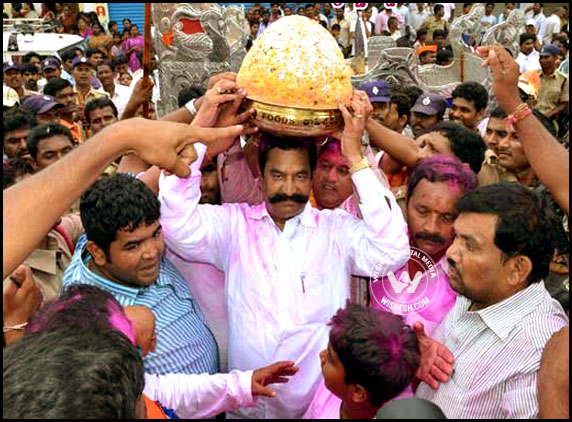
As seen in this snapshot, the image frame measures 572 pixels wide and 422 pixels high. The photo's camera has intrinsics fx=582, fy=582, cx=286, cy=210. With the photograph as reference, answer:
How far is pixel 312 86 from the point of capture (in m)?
2.13

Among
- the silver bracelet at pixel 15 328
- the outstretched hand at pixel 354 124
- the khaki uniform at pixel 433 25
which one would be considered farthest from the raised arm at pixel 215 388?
the khaki uniform at pixel 433 25

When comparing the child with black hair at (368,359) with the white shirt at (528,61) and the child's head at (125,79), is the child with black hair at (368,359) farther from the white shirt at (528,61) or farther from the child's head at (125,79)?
the white shirt at (528,61)

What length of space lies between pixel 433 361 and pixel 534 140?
845 millimetres

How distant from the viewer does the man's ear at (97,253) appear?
2234 millimetres

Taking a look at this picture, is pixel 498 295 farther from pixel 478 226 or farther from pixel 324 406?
pixel 324 406

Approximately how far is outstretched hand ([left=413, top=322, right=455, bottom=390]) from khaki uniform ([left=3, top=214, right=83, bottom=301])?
1.54m

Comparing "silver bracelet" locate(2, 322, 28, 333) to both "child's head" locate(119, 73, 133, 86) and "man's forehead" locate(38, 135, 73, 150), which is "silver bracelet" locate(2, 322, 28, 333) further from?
"child's head" locate(119, 73, 133, 86)

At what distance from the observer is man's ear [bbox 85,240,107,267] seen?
2.23 metres

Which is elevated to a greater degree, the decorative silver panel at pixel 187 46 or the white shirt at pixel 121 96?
the decorative silver panel at pixel 187 46

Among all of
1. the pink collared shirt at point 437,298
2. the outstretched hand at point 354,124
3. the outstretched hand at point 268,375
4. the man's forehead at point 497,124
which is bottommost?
the outstretched hand at point 268,375

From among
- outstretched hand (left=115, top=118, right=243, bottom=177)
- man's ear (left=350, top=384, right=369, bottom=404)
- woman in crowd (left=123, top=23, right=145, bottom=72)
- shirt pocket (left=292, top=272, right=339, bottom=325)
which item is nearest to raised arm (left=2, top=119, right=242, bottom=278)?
outstretched hand (left=115, top=118, right=243, bottom=177)

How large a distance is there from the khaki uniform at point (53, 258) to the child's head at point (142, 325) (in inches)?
30.6

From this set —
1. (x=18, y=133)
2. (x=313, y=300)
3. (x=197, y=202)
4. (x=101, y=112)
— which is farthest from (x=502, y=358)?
(x=101, y=112)

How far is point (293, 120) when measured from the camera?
2146mm
